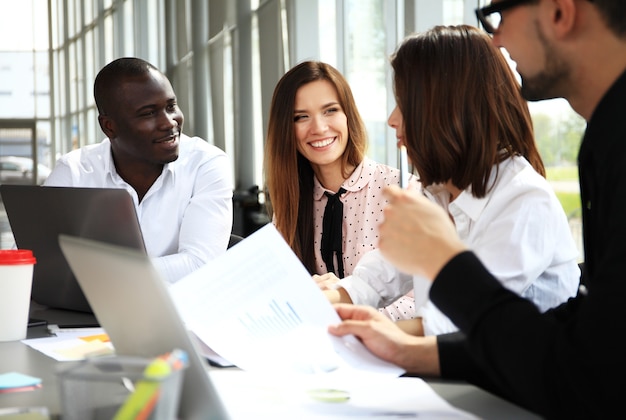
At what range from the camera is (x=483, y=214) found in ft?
5.10

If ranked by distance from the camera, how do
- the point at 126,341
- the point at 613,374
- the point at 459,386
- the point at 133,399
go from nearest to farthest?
the point at 133,399 < the point at 613,374 < the point at 126,341 < the point at 459,386

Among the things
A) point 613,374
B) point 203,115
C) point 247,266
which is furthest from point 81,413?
point 203,115

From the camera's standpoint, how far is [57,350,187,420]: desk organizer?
29.7 inches

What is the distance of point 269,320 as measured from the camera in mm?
1313

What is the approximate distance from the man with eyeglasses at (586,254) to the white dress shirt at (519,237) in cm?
Result: 24

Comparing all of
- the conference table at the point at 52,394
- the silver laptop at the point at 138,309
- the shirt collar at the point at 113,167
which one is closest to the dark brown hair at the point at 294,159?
the shirt collar at the point at 113,167

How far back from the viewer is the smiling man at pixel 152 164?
8.49 feet

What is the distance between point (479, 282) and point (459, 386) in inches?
11.6

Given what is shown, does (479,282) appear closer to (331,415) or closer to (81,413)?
(331,415)

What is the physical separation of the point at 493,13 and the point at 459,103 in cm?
32

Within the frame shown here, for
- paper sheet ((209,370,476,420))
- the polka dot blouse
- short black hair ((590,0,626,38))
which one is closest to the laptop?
paper sheet ((209,370,476,420))

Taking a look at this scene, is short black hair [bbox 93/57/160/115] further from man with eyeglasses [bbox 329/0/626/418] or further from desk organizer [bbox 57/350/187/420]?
desk organizer [bbox 57/350/187/420]

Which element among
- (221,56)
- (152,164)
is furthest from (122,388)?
(221,56)

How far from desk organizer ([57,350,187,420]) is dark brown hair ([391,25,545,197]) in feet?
2.65
